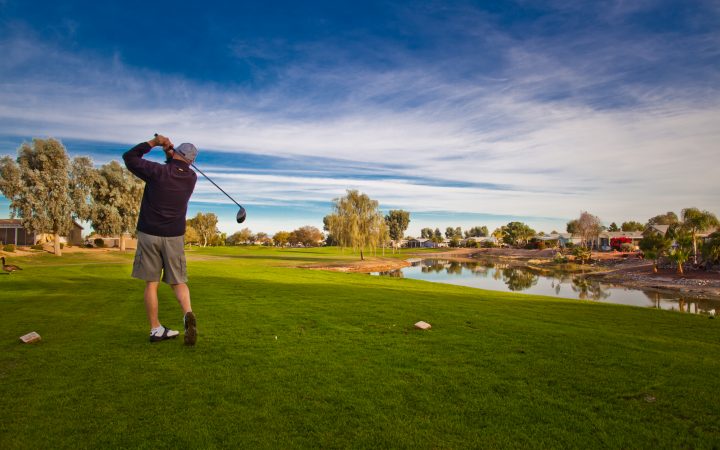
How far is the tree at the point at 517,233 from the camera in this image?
13612 cm

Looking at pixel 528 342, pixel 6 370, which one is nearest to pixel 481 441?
pixel 528 342

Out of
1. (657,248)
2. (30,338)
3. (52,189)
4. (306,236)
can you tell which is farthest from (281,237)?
(30,338)

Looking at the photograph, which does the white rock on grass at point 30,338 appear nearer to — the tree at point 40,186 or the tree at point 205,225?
the tree at point 40,186

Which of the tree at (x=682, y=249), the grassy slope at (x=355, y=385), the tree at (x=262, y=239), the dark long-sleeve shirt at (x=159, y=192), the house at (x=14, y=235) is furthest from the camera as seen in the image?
the tree at (x=262, y=239)

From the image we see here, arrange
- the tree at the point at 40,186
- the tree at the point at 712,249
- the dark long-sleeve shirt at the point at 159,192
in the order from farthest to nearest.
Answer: the tree at the point at 712,249, the tree at the point at 40,186, the dark long-sleeve shirt at the point at 159,192

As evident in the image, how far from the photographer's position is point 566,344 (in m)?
6.15

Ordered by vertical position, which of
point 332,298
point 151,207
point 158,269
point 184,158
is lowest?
point 332,298

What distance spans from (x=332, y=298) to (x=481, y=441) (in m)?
8.95

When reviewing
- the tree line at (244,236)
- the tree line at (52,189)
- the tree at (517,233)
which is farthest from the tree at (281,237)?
the tree line at (52,189)

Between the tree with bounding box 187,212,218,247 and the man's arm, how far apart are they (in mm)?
123756

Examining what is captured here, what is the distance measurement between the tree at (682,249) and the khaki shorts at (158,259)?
4853cm

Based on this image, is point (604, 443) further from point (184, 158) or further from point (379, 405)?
point (184, 158)

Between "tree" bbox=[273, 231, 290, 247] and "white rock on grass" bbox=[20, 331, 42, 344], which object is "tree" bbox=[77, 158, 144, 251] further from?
"tree" bbox=[273, 231, 290, 247]

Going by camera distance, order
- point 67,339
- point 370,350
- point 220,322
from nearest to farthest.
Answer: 1. point 370,350
2. point 67,339
3. point 220,322
